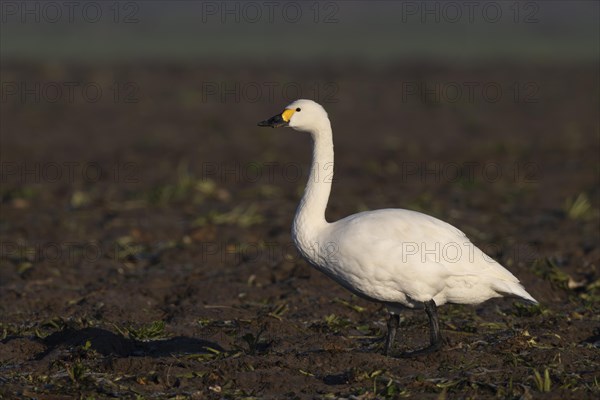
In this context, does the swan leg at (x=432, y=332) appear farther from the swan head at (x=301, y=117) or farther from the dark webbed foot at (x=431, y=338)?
the swan head at (x=301, y=117)

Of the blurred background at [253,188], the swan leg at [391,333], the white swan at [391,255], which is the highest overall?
the white swan at [391,255]

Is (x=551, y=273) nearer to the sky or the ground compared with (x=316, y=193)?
nearer to the ground

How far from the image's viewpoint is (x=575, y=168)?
17406mm

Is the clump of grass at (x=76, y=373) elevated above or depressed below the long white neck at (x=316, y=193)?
below

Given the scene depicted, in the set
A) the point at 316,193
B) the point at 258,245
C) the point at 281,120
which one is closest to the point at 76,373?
the point at 316,193

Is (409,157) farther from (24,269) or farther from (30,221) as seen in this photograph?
(24,269)

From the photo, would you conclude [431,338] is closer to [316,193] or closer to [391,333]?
[391,333]

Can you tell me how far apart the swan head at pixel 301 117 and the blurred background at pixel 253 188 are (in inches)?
65.3

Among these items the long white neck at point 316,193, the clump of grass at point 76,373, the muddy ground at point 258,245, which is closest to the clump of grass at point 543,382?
the muddy ground at point 258,245

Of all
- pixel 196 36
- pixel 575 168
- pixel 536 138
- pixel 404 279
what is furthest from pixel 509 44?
pixel 404 279

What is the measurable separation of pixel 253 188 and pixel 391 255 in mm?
7985

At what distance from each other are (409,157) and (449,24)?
241ft

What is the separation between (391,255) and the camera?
8094mm

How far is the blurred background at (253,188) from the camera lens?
384 inches
